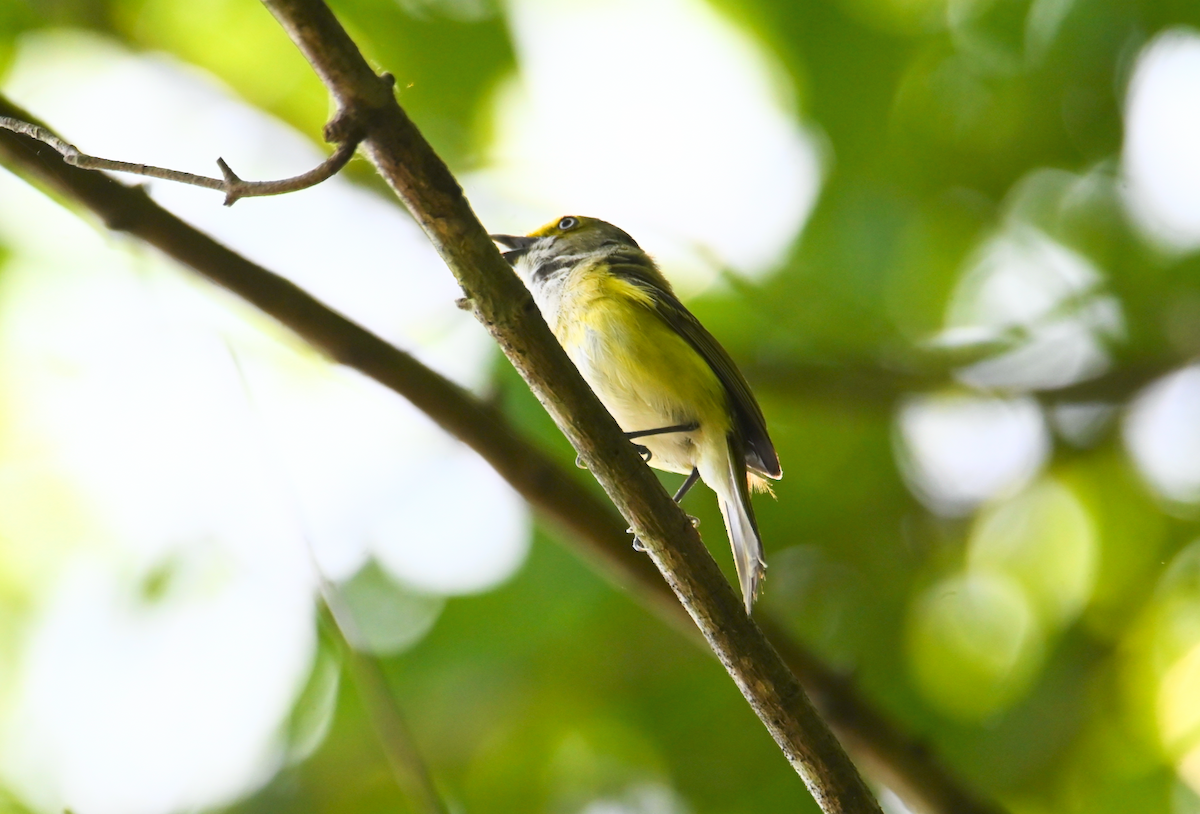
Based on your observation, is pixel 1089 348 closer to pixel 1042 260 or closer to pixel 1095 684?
pixel 1042 260

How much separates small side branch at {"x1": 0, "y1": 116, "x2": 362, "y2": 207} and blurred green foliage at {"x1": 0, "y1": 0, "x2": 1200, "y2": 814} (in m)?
2.98

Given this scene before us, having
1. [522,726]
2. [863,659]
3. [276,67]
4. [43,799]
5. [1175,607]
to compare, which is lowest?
[1175,607]

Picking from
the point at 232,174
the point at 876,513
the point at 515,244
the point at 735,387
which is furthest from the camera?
the point at 876,513

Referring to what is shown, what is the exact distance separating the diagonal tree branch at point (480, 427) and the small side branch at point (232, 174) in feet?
1.46

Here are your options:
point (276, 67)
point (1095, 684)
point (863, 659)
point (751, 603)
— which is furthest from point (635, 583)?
point (276, 67)

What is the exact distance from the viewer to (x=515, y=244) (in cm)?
503

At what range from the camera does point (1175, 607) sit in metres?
5.08

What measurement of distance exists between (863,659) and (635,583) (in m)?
2.32

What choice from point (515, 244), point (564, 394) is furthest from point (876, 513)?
point (564, 394)

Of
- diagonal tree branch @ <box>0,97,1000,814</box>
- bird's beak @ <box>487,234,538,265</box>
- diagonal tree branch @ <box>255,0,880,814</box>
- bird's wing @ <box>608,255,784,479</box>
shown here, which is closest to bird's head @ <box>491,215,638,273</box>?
→ bird's beak @ <box>487,234,538,265</box>

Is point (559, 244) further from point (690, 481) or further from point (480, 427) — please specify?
point (480, 427)

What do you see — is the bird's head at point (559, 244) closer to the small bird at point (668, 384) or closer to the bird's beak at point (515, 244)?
the bird's beak at point (515, 244)

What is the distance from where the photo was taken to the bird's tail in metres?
3.49

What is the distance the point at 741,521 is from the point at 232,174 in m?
2.34
